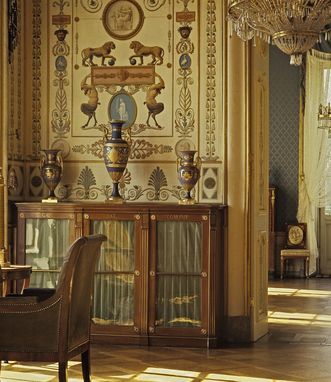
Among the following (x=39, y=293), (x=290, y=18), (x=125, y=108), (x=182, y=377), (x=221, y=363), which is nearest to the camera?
(x=290, y=18)

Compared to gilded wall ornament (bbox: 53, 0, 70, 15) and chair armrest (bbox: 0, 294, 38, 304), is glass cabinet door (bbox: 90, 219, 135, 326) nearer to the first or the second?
gilded wall ornament (bbox: 53, 0, 70, 15)

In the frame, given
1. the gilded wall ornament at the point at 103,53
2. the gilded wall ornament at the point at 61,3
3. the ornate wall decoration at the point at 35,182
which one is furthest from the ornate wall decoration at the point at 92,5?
the ornate wall decoration at the point at 35,182

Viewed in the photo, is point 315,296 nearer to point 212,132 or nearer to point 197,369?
point 212,132

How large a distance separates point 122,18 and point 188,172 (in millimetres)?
1513

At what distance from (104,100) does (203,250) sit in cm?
164

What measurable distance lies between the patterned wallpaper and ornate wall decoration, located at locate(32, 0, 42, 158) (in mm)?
6110

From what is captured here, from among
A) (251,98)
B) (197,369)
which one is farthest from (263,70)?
(197,369)

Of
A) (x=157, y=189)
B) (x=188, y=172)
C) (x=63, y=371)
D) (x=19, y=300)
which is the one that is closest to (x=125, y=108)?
(x=157, y=189)

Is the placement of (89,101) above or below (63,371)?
above

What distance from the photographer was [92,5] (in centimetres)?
773

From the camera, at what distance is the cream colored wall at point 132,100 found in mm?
7508

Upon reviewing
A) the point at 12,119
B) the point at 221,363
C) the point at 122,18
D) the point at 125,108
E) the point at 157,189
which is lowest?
the point at 221,363

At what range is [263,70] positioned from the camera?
7715 millimetres

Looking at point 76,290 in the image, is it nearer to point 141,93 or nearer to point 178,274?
point 178,274
